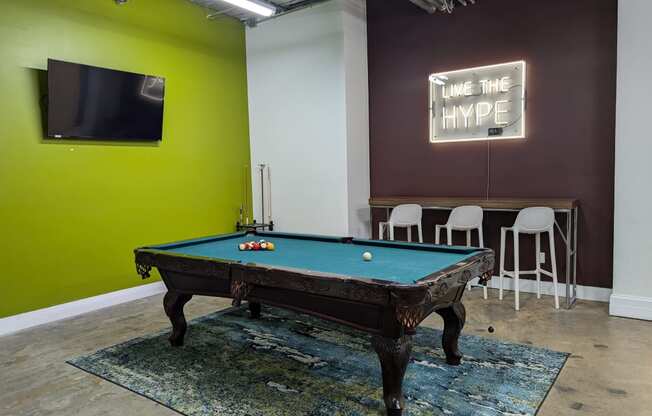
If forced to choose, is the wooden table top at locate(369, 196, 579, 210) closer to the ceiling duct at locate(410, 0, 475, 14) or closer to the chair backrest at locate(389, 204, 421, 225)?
the chair backrest at locate(389, 204, 421, 225)

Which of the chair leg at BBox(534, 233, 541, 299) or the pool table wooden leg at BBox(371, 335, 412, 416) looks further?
the chair leg at BBox(534, 233, 541, 299)

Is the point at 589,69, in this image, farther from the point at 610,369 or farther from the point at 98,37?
the point at 98,37

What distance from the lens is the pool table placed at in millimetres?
2340

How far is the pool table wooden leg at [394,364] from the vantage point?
7.82 ft

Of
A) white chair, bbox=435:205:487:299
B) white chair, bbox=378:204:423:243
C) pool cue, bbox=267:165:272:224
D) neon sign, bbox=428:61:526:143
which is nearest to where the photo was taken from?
white chair, bbox=435:205:487:299

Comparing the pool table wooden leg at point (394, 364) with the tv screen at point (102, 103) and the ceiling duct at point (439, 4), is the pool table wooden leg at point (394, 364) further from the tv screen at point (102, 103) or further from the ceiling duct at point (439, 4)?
the ceiling duct at point (439, 4)

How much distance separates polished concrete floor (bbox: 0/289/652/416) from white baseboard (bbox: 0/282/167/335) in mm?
122

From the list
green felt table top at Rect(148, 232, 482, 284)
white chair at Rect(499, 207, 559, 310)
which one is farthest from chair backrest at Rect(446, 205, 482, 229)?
green felt table top at Rect(148, 232, 482, 284)

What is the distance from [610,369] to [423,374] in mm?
1189

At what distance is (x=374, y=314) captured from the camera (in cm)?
243

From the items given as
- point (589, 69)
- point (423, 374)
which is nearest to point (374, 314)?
point (423, 374)

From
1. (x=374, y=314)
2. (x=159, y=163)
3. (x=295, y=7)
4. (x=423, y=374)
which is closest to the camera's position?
(x=374, y=314)

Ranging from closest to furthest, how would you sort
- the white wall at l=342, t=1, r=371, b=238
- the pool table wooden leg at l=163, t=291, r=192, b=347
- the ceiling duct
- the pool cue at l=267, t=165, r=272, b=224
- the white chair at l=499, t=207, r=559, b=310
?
the pool table wooden leg at l=163, t=291, r=192, b=347 → the white chair at l=499, t=207, r=559, b=310 → the ceiling duct → the white wall at l=342, t=1, r=371, b=238 → the pool cue at l=267, t=165, r=272, b=224

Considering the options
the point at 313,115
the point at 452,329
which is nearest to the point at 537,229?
the point at 452,329
